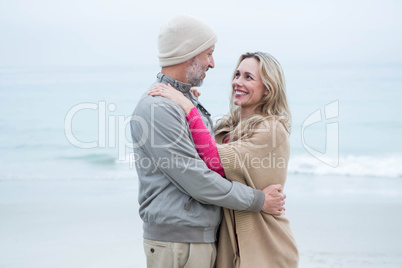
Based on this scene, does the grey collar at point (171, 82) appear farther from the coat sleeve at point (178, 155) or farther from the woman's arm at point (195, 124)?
the coat sleeve at point (178, 155)

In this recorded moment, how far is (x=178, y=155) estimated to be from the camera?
7.23 ft

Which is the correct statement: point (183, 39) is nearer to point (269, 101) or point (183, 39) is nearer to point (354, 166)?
point (269, 101)

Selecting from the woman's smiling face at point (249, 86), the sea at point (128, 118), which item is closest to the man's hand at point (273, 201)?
the woman's smiling face at point (249, 86)

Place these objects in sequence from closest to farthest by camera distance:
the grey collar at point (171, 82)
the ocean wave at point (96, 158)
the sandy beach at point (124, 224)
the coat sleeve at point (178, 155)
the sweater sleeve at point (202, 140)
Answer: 1. the coat sleeve at point (178, 155)
2. the sweater sleeve at point (202, 140)
3. the grey collar at point (171, 82)
4. the sandy beach at point (124, 224)
5. the ocean wave at point (96, 158)

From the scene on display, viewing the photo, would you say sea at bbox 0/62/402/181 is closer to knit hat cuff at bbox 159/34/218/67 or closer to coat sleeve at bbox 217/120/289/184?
coat sleeve at bbox 217/120/289/184

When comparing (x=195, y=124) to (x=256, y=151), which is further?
(x=256, y=151)

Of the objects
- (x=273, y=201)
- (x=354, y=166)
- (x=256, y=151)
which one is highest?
(x=256, y=151)

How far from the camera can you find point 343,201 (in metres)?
6.47

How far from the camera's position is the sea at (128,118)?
9.65m

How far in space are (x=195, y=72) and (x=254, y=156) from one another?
51 cm

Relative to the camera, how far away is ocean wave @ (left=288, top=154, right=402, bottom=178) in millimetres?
8711

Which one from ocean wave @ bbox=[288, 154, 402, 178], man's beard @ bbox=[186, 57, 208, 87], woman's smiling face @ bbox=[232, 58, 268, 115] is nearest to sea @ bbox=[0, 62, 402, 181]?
ocean wave @ bbox=[288, 154, 402, 178]

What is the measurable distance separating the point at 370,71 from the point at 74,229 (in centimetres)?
1442

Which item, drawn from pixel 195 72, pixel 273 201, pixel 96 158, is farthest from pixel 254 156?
pixel 96 158
